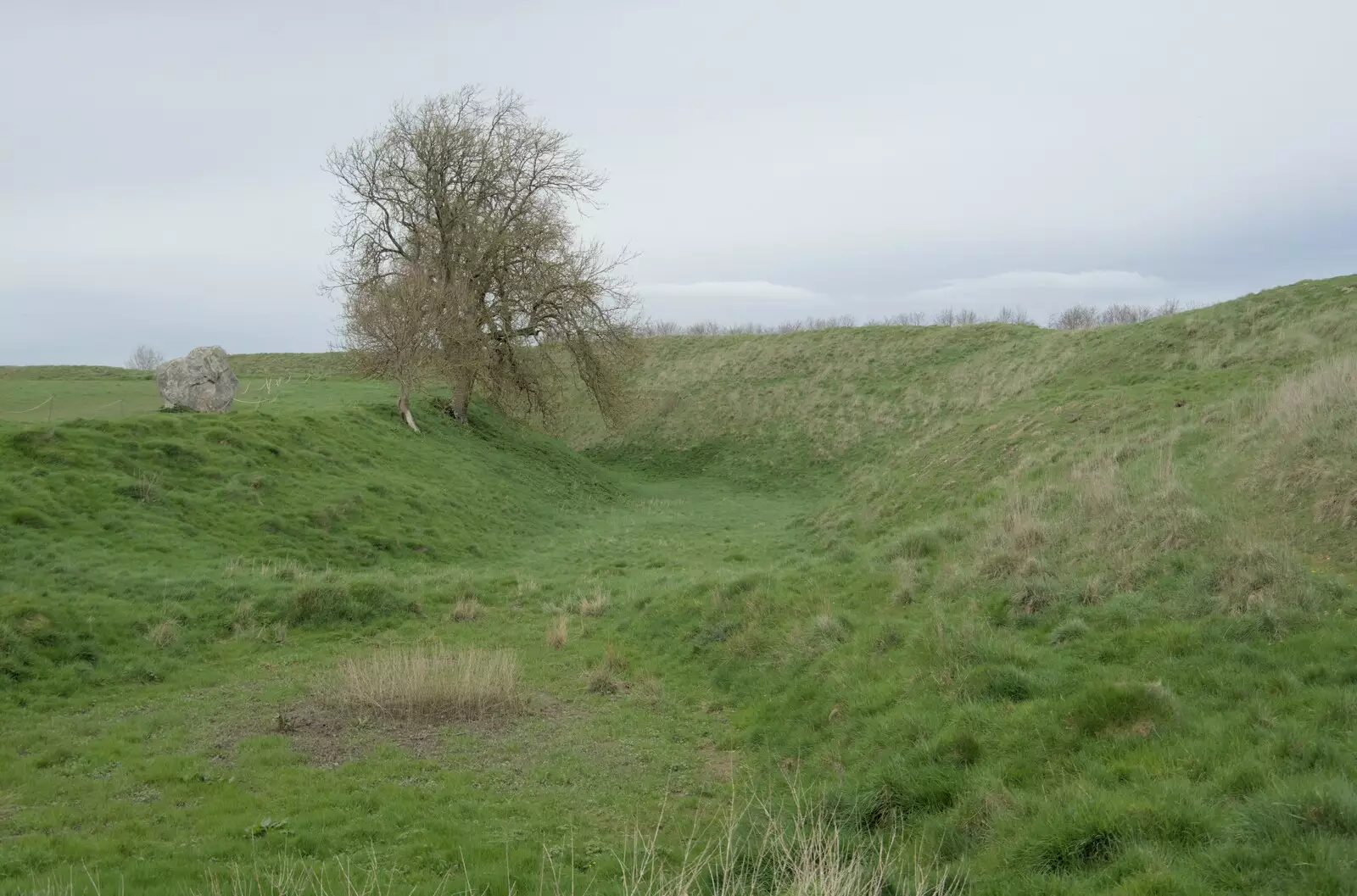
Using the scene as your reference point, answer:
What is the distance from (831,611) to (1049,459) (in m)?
7.56

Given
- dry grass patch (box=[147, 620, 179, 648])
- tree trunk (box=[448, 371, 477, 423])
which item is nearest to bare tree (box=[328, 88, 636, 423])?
tree trunk (box=[448, 371, 477, 423])

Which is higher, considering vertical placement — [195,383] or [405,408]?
[195,383]

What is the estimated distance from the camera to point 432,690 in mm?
9930

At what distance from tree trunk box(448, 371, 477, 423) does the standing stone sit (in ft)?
27.3

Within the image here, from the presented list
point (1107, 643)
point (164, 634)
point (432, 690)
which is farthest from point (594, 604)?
point (1107, 643)

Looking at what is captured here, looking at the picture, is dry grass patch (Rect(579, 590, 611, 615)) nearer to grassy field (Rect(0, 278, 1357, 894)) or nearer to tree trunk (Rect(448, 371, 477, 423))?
grassy field (Rect(0, 278, 1357, 894))

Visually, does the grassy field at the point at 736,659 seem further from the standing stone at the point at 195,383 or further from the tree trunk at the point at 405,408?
the tree trunk at the point at 405,408

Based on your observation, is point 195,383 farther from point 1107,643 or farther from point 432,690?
point 1107,643

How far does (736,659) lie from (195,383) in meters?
21.1

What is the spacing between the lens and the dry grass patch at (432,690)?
990 cm

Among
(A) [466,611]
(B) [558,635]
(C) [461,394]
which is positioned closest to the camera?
(B) [558,635]

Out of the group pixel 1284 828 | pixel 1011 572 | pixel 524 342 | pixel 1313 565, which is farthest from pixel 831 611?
pixel 524 342

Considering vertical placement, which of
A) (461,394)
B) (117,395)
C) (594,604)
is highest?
(117,395)

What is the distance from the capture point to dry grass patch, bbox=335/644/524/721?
32.5 ft
